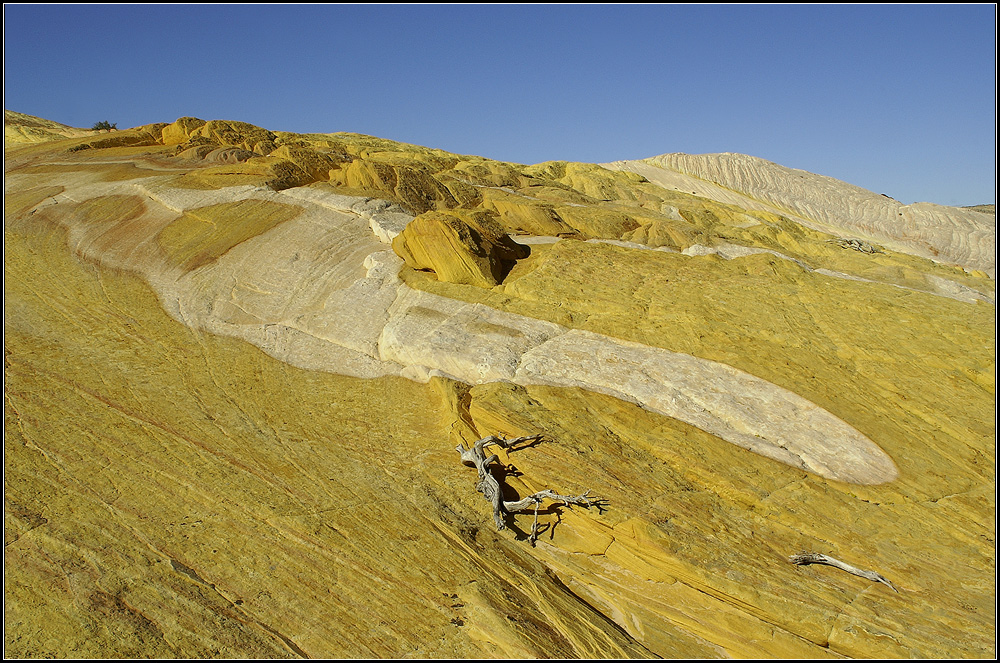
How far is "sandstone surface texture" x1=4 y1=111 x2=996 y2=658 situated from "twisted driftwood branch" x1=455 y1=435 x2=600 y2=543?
177 mm

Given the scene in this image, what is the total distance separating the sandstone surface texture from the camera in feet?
22.5

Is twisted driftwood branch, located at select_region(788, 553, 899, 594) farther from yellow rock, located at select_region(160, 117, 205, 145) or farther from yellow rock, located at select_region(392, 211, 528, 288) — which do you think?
yellow rock, located at select_region(160, 117, 205, 145)

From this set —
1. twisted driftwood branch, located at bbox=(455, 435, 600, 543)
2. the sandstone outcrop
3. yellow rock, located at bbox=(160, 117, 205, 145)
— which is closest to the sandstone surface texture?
twisted driftwood branch, located at bbox=(455, 435, 600, 543)

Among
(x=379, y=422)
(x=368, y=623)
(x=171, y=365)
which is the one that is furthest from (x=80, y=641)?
(x=171, y=365)

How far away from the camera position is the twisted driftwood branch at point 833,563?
284 inches

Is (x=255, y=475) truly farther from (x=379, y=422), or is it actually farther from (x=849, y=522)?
(x=849, y=522)

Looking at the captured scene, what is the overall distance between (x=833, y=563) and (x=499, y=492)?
4208mm

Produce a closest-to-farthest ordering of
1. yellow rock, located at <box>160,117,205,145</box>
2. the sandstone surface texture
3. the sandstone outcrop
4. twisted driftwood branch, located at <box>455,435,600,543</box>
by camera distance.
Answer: the sandstone surface texture < twisted driftwood branch, located at <box>455,435,600,543</box> < yellow rock, located at <box>160,117,205,145</box> < the sandstone outcrop

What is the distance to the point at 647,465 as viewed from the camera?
9.12 m

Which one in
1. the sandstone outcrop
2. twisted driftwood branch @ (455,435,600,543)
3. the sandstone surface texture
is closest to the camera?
the sandstone surface texture

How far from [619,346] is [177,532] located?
7.48 m

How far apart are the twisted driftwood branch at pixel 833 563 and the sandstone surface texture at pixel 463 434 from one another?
118 millimetres

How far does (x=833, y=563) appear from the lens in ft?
24.5

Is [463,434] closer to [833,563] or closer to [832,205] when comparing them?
[833,563]
